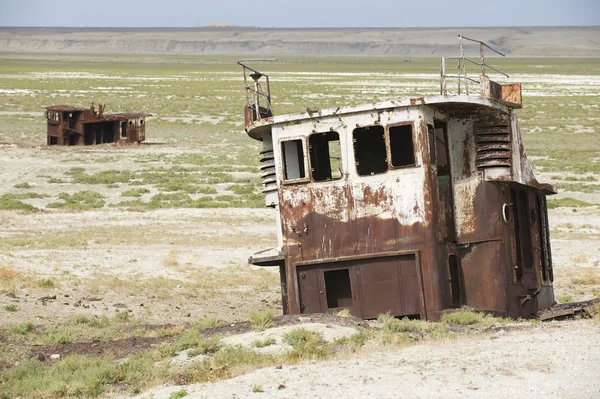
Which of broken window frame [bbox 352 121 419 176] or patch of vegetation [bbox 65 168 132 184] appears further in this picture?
patch of vegetation [bbox 65 168 132 184]

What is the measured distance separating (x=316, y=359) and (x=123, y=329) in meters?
6.01

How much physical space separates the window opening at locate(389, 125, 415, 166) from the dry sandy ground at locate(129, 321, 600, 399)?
4.01 metres

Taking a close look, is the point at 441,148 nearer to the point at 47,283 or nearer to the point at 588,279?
the point at 588,279

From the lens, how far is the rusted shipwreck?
5491cm

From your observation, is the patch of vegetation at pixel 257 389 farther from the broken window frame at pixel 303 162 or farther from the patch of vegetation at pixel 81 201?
the patch of vegetation at pixel 81 201

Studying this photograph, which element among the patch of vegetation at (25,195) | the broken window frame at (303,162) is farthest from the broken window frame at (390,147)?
the patch of vegetation at (25,195)

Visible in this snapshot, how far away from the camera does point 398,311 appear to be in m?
16.0

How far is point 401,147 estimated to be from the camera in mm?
16609

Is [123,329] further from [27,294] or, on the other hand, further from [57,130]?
[57,130]

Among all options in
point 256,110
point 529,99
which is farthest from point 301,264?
point 529,99

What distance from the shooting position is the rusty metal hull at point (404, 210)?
15.9 metres

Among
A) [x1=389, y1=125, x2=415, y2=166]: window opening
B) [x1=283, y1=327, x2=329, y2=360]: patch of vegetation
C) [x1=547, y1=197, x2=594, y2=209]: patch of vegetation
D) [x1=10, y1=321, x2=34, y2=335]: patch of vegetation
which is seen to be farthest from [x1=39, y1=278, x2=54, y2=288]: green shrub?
[x1=547, y1=197, x2=594, y2=209]: patch of vegetation

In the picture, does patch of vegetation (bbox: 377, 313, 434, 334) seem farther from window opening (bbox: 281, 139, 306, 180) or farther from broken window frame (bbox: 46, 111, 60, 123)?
broken window frame (bbox: 46, 111, 60, 123)

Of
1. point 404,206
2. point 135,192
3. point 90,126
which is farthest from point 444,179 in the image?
point 90,126
